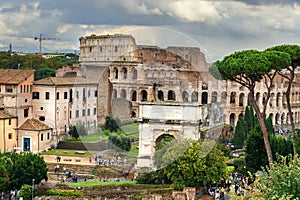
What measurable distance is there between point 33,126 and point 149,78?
28.3 feet

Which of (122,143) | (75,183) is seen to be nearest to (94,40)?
(122,143)

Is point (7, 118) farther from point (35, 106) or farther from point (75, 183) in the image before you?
point (75, 183)

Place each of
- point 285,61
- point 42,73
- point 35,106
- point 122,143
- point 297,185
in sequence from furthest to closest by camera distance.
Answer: point 42,73, point 35,106, point 122,143, point 285,61, point 297,185

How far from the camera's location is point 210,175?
89.6 ft

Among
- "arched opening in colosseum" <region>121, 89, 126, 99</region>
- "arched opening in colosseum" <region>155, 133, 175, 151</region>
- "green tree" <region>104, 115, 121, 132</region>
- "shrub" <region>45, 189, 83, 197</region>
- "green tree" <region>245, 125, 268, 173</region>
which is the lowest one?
"shrub" <region>45, 189, 83, 197</region>

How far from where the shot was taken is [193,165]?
88.5 feet

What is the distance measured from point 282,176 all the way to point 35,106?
2831 cm

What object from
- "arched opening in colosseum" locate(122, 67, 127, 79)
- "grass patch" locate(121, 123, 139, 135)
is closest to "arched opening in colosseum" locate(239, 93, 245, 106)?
"arched opening in colosseum" locate(122, 67, 127, 79)

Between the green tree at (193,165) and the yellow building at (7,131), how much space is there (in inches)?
526

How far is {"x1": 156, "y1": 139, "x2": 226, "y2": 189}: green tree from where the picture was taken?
26984 millimetres

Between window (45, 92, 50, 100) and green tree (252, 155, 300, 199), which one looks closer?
green tree (252, 155, 300, 199)

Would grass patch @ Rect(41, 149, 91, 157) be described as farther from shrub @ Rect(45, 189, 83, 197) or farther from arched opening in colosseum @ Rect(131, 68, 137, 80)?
shrub @ Rect(45, 189, 83, 197)

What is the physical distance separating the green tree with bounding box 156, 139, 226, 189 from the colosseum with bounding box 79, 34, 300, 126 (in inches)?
183

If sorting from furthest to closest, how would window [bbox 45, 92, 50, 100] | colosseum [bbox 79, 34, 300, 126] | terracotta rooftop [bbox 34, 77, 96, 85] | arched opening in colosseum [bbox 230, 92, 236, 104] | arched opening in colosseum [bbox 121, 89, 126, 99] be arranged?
arched opening in colosseum [bbox 230, 92, 236, 104]
terracotta rooftop [bbox 34, 77, 96, 85]
window [bbox 45, 92, 50, 100]
arched opening in colosseum [bbox 121, 89, 126, 99]
colosseum [bbox 79, 34, 300, 126]
